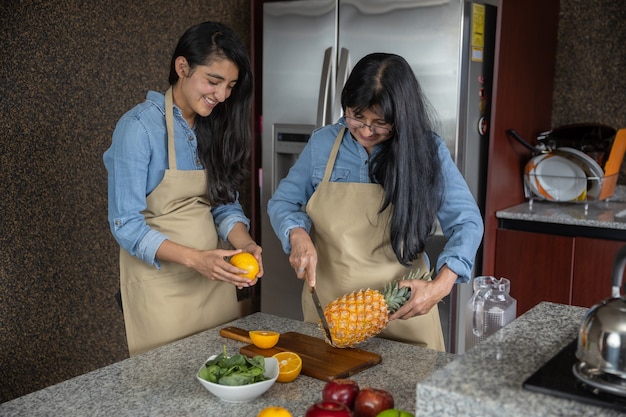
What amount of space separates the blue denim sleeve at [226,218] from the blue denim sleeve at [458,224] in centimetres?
65

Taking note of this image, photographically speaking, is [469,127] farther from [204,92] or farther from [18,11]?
[18,11]

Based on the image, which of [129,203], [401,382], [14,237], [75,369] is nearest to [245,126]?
[129,203]

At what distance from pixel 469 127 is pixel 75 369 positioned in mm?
2115

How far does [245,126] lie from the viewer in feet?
7.47

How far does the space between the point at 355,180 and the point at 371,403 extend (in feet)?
3.15

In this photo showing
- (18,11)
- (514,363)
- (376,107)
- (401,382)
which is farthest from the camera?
(18,11)

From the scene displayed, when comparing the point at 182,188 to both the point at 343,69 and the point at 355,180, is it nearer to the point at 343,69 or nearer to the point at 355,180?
the point at 355,180

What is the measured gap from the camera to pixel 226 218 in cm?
225

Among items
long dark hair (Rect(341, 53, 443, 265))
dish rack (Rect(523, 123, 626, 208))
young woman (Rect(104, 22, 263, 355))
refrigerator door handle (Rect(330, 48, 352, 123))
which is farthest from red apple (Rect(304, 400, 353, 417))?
dish rack (Rect(523, 123, 626, 208))

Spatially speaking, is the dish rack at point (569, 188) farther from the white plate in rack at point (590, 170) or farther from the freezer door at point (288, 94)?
the freezer door at point (288, 94)

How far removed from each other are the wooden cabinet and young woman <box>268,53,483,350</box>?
1.22 m

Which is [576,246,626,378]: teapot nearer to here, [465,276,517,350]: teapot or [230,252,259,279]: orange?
[465,276,517,350]: teapot

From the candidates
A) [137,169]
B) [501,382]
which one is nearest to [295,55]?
[137,169]

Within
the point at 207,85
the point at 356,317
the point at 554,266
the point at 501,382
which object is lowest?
the point at 554,266
